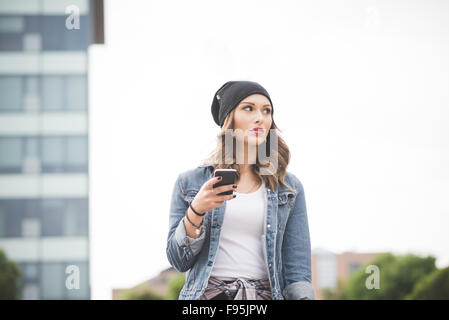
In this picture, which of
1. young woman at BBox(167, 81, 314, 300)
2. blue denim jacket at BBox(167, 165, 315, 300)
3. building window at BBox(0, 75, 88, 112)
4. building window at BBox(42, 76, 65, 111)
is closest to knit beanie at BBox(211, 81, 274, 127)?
young woman at BBox(167, 81, 314, 300)

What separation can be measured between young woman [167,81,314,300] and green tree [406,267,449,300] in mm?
4048

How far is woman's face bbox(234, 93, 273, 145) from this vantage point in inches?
77.0

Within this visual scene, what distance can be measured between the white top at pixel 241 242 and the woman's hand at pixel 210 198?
5.5 inches

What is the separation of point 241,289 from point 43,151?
380 centimetres

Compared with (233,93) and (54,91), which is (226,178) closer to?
(233,93)

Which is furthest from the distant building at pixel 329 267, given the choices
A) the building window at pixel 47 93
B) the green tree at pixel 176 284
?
the building window at pixel 47 93

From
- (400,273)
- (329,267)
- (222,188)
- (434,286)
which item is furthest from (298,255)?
(400,273)

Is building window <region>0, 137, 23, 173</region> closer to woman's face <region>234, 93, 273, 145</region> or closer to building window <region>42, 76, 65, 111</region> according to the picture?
building window <region>42, 76, 65, 111</region>

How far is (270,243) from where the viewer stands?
1.82 meters

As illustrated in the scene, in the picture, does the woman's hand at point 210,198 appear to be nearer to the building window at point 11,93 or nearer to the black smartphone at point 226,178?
the black smartphone at point 226,178

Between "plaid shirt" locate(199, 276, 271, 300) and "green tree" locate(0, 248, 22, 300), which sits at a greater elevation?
"plaid shirt" locate(199, 276, 271, 300)

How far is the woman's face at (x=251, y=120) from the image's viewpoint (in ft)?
6.42
